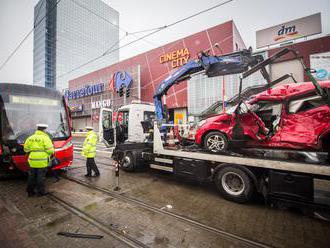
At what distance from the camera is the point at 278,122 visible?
439 cm

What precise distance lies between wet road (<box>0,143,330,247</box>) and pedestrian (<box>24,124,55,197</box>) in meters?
0.31

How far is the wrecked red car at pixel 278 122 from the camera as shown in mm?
3816

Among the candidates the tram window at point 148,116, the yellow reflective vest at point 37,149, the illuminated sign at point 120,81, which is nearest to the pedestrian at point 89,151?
the yellow reflective vest at point 37,149

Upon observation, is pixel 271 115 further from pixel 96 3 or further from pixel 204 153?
pixel 96 3

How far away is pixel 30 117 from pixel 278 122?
7505mm

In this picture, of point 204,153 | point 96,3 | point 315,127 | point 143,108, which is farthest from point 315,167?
point 96,3

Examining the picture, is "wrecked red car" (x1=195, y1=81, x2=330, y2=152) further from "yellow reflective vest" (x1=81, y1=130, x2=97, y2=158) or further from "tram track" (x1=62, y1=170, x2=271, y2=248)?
"yellow reflective vest" (x1=81, y1=130, x2=97, y2=158)

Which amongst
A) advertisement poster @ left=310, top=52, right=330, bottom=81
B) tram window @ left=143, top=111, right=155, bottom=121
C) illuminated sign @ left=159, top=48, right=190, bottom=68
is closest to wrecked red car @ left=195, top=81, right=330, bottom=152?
tram window @ left=143, top=111, right=155, bottom=121

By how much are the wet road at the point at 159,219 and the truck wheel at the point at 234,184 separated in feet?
0.58

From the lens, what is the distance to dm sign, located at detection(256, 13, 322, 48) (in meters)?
18.0

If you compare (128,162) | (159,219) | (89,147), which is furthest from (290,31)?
(159,219)

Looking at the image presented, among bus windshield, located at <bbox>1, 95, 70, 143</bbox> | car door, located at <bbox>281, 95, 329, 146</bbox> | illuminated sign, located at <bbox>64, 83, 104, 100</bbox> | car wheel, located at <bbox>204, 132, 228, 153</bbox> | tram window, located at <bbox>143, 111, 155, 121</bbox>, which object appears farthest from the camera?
illuminated sign, located at <bbox>64, 83, 104, 100</bbox>

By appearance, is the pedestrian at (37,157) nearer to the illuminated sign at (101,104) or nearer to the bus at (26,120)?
the bus at (26,120)

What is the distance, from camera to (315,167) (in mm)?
3305
